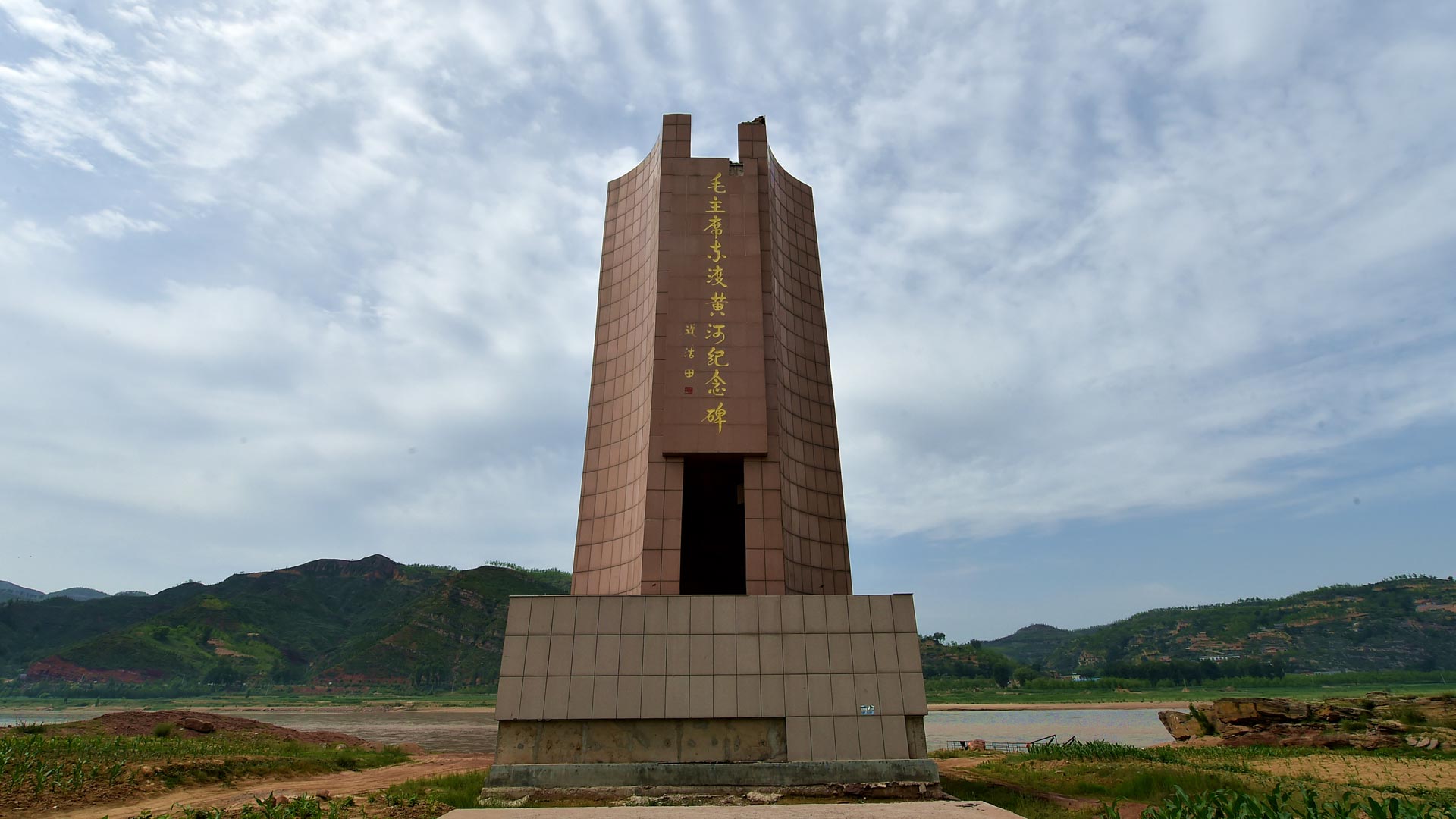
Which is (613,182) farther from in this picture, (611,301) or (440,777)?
(440,777)

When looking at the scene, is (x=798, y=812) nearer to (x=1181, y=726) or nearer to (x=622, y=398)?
(x=622, y=398)

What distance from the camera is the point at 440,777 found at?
2941 cm

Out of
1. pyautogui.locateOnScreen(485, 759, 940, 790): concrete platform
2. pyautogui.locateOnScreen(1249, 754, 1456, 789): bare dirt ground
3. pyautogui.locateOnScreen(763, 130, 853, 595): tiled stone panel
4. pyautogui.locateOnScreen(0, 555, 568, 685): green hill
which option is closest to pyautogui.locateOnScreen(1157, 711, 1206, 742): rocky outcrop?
pyautogui.locateOnScreen(1249, 754, 1456, 789): bare dirt ground

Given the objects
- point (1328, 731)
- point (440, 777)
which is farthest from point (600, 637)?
point (1328, 731)

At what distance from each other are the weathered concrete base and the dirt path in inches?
284

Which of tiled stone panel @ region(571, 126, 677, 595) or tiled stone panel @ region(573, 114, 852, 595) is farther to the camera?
tiled stone panel @ region(571, 126, 677, 595)

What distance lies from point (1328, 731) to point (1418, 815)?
136 ft

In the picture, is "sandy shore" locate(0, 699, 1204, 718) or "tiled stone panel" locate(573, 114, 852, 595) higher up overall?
"tiled stone panel" locate(573, 114, 852, 595)

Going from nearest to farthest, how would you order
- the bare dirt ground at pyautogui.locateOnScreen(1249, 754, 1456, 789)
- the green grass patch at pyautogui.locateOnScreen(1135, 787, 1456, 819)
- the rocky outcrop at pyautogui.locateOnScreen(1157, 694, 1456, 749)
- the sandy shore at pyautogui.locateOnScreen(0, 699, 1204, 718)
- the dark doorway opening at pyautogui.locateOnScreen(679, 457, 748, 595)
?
the green grass patch at pyautogui.locateOnScreen(1135, 787, 1456, 819), the bare dirt ground at pyautogui.locateOnScreen(1249, 754, 1456, 789), the dark doorway opening at pyautogui.locateOnScreen(679, 457, 748, 595), the rocky outcrop at pyautogui.locateOnScreen(1157, 694, 1456, 749), the sandy shore at pyautogui.locateOnScreen(0, 699, 1204, 718)

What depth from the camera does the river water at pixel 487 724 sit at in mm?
66312

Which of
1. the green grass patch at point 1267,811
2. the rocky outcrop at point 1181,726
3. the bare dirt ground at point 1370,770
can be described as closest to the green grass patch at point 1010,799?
the green grass patch at point 1267,811

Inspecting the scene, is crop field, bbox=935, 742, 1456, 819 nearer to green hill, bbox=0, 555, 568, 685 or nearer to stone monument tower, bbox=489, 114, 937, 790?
stone monument tower, bbox=489, 114, 937, 790

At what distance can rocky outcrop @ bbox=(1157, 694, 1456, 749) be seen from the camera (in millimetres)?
41406

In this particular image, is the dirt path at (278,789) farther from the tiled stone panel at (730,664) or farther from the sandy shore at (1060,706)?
the sandy shore at (1060,706)
